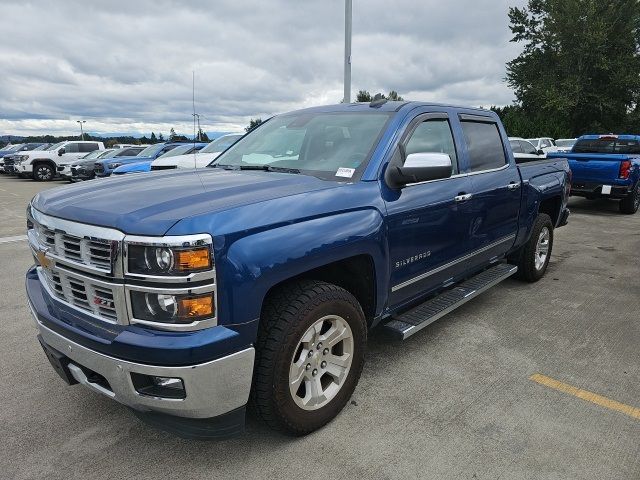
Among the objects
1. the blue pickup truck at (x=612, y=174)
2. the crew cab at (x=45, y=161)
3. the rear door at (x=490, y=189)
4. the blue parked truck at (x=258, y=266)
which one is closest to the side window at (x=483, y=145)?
the rear door at (x=490, y=189)

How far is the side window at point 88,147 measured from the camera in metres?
23.9

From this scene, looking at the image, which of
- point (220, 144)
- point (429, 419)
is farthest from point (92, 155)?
point (429, 419)

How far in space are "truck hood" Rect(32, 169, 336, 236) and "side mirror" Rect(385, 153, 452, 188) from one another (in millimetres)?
428

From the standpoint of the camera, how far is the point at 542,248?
5.55 m

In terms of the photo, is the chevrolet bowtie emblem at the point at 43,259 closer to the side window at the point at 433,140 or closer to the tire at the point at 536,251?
the side window at the point at 433,140

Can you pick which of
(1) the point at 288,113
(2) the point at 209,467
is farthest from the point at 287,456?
(1) the point at 288,113

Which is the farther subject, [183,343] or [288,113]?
[288,113]

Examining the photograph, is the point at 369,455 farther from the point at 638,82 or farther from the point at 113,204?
the point at 638,82

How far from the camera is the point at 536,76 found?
1401 inches

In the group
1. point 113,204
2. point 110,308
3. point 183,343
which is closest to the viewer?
point 183,343

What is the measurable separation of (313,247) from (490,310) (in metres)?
2.81

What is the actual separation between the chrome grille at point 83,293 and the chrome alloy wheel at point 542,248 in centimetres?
461

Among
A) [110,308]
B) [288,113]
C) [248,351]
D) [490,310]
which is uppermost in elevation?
[288,113]

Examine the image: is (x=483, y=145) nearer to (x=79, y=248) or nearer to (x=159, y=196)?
(x=159, y=196)
